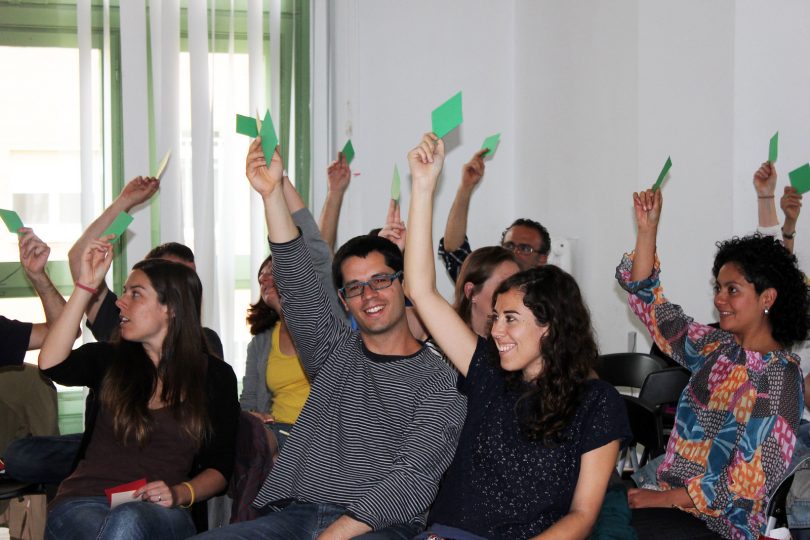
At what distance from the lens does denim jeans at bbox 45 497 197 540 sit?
234 cm

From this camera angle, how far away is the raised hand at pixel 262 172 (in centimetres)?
240

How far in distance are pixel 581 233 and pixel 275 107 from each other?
185 centimetres

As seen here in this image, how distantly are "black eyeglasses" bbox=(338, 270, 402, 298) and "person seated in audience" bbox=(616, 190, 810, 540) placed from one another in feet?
3.22

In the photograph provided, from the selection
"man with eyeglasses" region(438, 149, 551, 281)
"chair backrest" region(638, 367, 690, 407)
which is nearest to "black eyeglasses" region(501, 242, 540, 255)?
"man with eyeglasses" region(438, 149, 551, 281)

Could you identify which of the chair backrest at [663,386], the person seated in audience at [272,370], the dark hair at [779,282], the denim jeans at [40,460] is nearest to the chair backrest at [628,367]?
the chair backrest at [663,386]

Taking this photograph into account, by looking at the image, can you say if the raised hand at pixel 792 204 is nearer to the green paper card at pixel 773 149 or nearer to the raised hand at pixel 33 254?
the green paper card at pixel 773 149

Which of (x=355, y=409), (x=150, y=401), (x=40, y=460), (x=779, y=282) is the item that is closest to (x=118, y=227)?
(x=150, y=401)

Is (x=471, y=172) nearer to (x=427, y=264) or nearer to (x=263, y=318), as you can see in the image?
(x=263, y=318)

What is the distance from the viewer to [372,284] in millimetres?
2406

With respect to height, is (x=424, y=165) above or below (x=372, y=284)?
above

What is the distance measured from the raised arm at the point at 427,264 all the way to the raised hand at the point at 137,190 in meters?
1.96

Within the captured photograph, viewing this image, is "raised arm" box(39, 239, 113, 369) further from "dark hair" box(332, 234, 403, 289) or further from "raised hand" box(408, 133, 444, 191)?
"raised hand" box(408, 133, 444, 191)

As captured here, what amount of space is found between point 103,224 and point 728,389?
2.53 metres

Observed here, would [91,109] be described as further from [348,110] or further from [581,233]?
[581,233]
